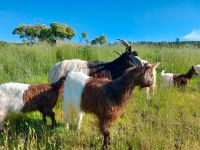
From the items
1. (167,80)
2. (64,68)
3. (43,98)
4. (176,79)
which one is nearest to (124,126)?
(43,98)

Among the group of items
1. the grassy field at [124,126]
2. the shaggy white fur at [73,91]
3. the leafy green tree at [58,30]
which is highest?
the leafy green tree at [58,30]

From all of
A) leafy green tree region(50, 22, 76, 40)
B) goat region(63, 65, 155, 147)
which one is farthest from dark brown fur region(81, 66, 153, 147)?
leafy green tree region(50, 22, 76, 40)

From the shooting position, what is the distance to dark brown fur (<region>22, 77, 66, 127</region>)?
600 cm

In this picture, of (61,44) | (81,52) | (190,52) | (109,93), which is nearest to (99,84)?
(109,93)

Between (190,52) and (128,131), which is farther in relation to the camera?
Answer: (190,52)

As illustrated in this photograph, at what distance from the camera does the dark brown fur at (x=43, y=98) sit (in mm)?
6004

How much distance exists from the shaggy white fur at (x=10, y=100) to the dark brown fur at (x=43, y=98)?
8 centimetres

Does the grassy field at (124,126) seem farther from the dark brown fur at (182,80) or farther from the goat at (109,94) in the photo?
the dark brown fur at (182,80)

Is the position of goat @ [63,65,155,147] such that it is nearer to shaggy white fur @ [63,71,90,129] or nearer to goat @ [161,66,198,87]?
shaggy white fur @ [63,71,90,129]

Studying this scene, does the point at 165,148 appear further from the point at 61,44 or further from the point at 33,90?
the point at 61,44

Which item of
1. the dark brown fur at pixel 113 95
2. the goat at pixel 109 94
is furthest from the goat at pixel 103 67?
the dark brown fur at pixel 113 95

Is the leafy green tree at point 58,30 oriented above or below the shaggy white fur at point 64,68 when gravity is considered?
above

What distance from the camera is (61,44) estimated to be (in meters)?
14.4

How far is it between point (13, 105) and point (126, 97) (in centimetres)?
198
